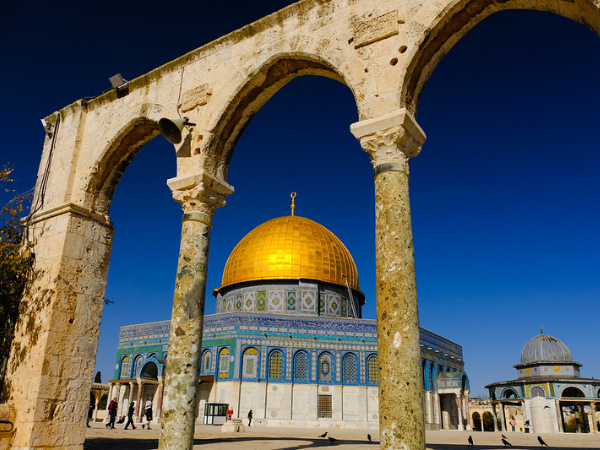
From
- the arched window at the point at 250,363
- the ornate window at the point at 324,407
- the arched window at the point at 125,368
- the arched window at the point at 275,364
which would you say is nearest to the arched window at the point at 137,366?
the arched window at the point at 125,368

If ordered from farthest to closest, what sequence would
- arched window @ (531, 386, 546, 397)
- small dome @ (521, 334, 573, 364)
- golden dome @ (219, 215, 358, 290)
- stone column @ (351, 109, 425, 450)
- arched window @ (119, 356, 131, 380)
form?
small dome @ (521, 334, 573, 364), arched window @ (531, 386, 546, 397), golden dome @ (219, 215, 358, 290), arched window @ (119, 356, 131, 380), stone column @ (351, 109, 425, 450)

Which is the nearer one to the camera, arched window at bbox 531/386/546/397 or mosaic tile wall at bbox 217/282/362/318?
mosaic tile wall at bbox 217/282/362/318

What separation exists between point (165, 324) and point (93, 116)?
19332 mm

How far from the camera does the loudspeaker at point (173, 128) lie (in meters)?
6.30

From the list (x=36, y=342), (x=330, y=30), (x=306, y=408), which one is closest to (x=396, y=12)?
(x=330, y=30)

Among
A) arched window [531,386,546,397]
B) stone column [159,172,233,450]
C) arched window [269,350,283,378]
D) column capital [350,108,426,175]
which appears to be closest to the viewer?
column capital [350,108,426,175]

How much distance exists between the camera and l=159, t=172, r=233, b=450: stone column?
537 cm

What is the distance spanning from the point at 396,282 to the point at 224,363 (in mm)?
19949

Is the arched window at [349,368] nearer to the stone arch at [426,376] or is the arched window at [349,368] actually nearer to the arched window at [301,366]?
the arched window at [301,366]

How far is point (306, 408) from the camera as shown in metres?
22.6

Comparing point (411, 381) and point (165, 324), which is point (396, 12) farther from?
point (165, 324)

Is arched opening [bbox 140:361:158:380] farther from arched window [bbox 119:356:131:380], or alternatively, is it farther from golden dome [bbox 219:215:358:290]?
golden dome [bbox 219:215:358:290]

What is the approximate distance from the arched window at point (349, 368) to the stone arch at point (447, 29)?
794 inches

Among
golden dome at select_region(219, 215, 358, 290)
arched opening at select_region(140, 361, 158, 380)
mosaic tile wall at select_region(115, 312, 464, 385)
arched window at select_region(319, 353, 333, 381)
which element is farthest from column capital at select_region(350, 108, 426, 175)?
arched opening at select_region(140, 361, 158, 380)
